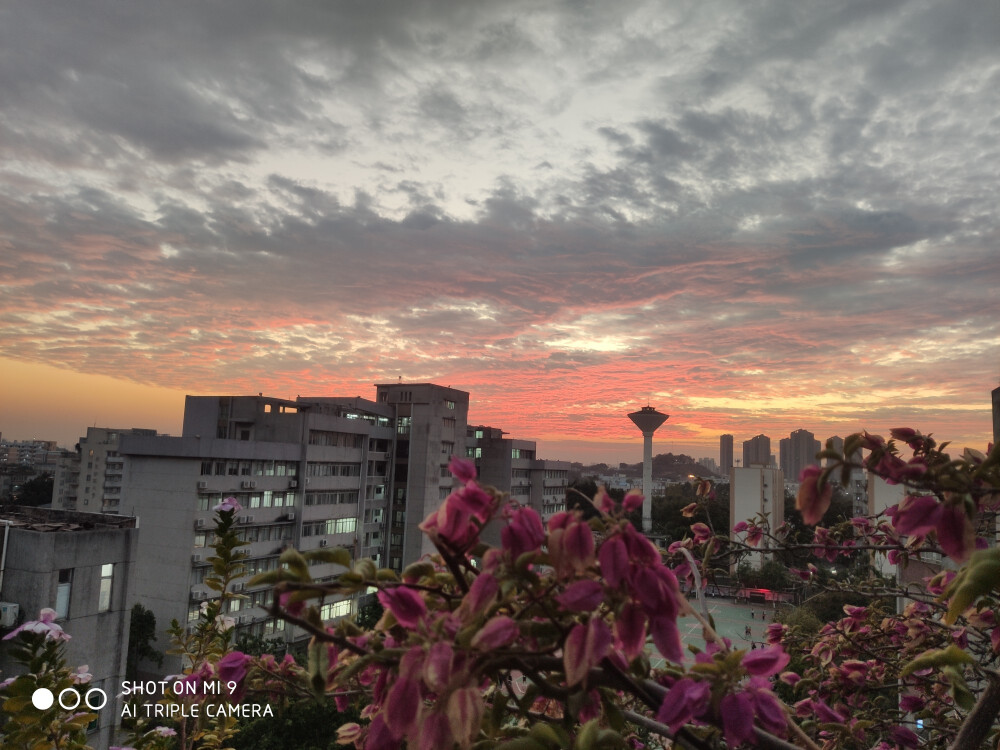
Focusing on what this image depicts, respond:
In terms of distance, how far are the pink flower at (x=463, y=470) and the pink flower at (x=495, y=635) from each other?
23cm

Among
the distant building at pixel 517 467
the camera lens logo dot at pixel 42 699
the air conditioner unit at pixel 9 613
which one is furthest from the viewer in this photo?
the distant building at pixel 517 467

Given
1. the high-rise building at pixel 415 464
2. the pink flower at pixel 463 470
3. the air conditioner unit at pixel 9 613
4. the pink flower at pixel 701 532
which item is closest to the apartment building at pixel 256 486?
the high-rise building at pixel 415 464

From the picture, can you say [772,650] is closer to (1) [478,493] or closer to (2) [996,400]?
(1) [478,493]

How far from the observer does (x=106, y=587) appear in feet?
27.7

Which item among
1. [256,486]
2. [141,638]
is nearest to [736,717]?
[141,638]

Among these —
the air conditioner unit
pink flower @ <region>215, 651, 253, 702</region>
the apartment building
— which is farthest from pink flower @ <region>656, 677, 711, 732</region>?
the apartment building

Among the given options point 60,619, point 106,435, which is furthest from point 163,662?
point 106,435

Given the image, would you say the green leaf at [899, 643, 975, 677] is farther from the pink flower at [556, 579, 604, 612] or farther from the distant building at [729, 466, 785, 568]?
the distant building at [729, 466, 785, 568]

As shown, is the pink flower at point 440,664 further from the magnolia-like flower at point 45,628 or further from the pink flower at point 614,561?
the magnolia-like flower at point 45,628

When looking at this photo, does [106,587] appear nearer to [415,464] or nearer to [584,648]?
[584,648]

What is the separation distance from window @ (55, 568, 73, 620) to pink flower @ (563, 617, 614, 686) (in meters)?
9.42

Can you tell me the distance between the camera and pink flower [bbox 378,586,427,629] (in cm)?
74

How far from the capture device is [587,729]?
2.33ft

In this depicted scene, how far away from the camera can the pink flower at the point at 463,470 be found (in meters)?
0.86
